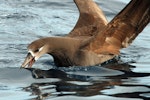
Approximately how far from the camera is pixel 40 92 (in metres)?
8.51

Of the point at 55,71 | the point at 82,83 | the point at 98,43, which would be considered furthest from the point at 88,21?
the point at 82,83

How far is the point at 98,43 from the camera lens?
10.7m

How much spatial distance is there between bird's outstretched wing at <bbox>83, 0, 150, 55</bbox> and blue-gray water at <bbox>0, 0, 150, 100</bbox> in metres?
0.32

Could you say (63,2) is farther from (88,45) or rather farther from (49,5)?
(88,45)

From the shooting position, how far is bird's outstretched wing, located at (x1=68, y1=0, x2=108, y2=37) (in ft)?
37.7

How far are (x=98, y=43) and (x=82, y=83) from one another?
1788 mm

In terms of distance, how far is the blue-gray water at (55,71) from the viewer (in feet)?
27.7

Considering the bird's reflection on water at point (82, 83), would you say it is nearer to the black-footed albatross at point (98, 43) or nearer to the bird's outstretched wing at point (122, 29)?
the black-footed albatross at point (98, 43)

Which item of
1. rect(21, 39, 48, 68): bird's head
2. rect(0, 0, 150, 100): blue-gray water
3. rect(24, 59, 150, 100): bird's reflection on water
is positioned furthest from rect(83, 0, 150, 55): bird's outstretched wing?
rect(21, 39, 48, 68): bird's head

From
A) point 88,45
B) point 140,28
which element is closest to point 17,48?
point 88,45

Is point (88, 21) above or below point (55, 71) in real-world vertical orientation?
above

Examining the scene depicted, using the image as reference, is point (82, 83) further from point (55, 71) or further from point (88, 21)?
point (88, 21)

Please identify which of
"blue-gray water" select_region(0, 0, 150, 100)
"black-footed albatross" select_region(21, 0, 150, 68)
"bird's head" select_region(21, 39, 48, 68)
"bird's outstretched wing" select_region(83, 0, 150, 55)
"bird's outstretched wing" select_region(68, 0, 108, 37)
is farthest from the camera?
"bird's outstretched wing" select_region(68, 0, 108, 37)

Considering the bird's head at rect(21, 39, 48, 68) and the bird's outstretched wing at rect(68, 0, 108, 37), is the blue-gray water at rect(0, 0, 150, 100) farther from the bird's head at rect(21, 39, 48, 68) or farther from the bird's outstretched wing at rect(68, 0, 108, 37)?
the bird's outstretched wing at rect(68, 0, 108, 37)
